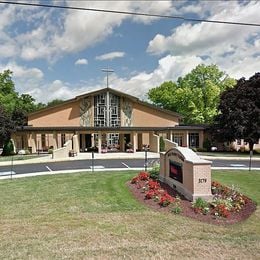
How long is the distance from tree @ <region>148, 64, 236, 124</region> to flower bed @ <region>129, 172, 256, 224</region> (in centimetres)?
4532

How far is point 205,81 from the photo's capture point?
62062 mm

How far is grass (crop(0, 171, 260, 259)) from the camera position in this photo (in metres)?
7.73

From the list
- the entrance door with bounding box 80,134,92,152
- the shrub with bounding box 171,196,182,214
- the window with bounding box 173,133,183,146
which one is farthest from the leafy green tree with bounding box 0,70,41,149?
the shrub with bounding box 171,196,182,214

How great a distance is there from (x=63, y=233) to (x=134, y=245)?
6.75 ft

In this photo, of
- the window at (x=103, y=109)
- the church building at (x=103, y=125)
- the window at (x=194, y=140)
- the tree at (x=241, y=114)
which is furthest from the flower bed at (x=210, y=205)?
the window at (x=194, y=140)

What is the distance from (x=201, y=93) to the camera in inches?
2368

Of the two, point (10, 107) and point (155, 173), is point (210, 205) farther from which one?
point (10, 107)

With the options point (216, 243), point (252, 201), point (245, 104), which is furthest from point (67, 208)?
point (245, 104)

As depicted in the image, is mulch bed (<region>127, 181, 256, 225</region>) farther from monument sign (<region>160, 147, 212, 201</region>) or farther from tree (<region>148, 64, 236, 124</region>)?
tree (<region>148, 64, 236, 124</region>)

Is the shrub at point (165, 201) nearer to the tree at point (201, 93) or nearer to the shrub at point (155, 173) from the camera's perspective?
the shrub at point (155, 173)

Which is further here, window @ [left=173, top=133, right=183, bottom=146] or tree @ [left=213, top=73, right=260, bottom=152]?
window @ [left=173, top=133, right=183, bottom=146]

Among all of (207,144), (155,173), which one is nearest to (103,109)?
(207,144)

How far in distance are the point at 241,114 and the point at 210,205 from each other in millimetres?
29944

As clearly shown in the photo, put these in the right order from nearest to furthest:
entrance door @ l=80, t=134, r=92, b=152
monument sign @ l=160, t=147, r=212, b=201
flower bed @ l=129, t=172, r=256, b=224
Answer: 1. flower bed @ l=129, t=172, r=256, b=224
2. monument sign @ l=160, t=147, r=212, b=201
3. entrance door @ l=80, t=134, r=92, b=152
